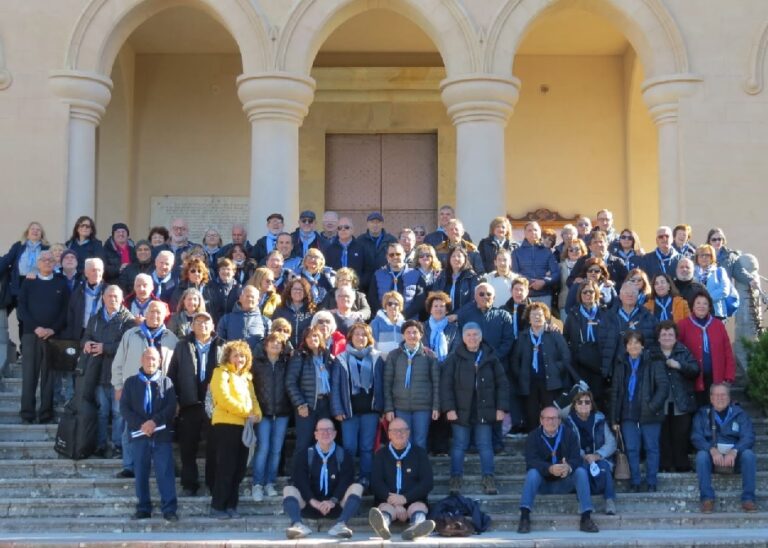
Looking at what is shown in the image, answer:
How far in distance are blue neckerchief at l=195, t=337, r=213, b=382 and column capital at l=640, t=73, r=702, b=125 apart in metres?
6.97

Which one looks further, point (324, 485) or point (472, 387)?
point (472, 387)

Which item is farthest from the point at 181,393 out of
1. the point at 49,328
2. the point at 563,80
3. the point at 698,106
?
the point at 563,80

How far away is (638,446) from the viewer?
10.4m

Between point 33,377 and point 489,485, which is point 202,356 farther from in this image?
point 489,485

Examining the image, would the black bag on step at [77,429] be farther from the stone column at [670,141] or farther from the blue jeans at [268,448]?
the stone column at [670,141]

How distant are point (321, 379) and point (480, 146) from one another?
510cm

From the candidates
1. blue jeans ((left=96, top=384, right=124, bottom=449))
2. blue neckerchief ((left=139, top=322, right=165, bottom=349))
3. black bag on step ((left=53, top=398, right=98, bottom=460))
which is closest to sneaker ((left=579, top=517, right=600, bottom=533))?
blue neckerchief ((left=139, top=322, right=165, bottom=349))

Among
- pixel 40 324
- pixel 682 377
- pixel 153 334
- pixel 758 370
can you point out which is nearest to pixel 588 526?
pixel 682 377

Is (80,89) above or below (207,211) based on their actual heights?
above

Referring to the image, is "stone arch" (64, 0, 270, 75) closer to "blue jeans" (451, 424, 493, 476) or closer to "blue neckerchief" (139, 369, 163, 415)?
"blue neckerchief" (139, 369, 163, 415)

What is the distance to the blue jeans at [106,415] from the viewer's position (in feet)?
34.8

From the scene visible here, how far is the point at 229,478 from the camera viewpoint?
9.80 meters

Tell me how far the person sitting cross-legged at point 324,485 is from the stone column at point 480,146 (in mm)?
5022

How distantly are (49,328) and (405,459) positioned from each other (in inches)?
152
